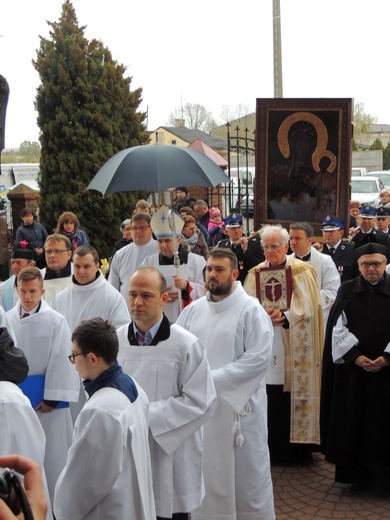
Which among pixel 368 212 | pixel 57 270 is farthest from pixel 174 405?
pixel 368 212

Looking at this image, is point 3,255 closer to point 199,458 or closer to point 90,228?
point 90,228

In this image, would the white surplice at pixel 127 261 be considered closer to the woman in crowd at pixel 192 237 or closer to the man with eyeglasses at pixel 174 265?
the man with eyeglasses at pixel 174 265

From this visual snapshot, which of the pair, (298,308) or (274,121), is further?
(274,121)

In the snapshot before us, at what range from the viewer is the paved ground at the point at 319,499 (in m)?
5.37

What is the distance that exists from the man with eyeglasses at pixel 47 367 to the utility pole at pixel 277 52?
32.9 ft

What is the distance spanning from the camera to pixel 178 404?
4.02m

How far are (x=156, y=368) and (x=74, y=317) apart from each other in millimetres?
2244

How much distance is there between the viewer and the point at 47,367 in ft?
17.3

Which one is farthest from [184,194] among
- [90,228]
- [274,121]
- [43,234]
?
[274,121]

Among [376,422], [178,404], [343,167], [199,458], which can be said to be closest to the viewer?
[178,404]

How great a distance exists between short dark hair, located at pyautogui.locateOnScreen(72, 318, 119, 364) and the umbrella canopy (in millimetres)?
3060

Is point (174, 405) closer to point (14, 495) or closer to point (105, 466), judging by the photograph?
point (105, 466)

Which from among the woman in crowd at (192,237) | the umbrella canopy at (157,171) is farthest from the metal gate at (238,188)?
the umbrella canopy at (157,171)

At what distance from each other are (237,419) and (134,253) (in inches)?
133
